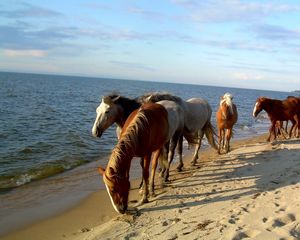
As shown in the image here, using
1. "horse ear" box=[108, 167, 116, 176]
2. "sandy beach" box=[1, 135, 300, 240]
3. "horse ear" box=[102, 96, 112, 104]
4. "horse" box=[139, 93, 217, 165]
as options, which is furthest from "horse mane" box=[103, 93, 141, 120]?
"horse ear" box=[108, 167, 116, 176]

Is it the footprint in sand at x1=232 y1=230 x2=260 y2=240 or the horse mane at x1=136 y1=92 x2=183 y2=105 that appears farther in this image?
the horse mane at x1=136 y1=92 x2=183 y2=105

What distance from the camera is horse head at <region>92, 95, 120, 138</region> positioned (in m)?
8.01

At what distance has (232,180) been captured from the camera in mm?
8258

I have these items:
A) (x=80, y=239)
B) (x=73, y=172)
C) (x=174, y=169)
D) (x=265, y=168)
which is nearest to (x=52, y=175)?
(x=73, y=172)

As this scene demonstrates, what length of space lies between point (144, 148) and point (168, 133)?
4.08 feet

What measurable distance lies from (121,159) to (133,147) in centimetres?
43

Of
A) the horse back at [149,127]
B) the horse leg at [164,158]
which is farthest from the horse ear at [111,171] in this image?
the horse leg at [164,158]

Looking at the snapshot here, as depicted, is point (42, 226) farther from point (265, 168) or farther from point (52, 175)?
point (265, 168)

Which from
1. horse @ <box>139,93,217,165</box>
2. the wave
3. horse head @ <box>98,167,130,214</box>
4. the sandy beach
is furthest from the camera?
horse @ <box>139,93,217,165</box>

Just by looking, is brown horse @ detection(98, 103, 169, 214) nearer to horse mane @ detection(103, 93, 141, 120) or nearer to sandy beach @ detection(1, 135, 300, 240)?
sandy beach @ detection(1, 135, 300, 240)

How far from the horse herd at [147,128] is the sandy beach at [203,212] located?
0.50 metres

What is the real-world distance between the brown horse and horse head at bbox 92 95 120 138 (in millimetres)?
1182

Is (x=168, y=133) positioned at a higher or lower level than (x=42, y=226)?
higher

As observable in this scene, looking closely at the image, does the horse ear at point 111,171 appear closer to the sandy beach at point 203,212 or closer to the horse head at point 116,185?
the horse head at point 116,185
